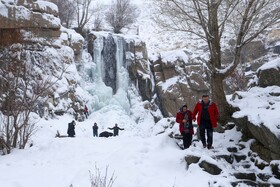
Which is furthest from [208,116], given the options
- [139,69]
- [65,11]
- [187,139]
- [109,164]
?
[65,11]

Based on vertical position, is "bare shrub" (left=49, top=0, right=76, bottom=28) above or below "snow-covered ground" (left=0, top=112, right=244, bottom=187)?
above

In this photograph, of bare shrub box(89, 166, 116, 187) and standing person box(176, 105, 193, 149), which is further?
standing person box(176, 105, 193, 149)

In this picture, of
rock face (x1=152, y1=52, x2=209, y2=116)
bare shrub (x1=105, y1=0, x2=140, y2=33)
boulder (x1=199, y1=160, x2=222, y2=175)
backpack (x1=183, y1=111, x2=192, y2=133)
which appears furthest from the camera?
bare shrub (x1=105, y1=0, x2=140, y2=33)

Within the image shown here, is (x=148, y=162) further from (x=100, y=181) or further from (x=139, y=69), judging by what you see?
(x=139, y=69)

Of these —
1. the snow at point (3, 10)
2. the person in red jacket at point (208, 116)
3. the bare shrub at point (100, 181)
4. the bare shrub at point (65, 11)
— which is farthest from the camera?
the bare shrub at point (65, 11)

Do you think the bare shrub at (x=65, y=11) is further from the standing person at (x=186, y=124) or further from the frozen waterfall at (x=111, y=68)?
the standing person at (x=186, y=124)

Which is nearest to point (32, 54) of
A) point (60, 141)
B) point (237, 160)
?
point (60, 141)

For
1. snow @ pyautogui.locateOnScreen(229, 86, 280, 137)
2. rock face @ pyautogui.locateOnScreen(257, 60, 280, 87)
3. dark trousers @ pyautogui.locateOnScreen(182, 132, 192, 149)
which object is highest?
rock face @ pyautogui.locateOnScreen(257, 60, 280, 87)

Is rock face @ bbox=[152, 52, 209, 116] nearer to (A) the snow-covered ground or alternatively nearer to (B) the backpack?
(A) the snow-covered ground

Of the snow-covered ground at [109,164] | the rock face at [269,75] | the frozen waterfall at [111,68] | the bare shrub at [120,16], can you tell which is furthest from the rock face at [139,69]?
the rock face at [269,75]

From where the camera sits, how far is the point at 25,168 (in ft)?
22.6

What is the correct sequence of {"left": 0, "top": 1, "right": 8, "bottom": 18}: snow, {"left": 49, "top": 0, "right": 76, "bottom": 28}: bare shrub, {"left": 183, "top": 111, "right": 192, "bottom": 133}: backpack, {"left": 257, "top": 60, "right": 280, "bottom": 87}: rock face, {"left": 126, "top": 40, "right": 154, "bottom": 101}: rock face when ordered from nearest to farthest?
1. {"left": 183, "top": 111, "right": 192, "bottom": 133}: backpack
2. {"left": 257, "top": 60, "right": 280, "bottom": 87}: rock face
3. {"left": 0, "top": 1, "right": 8, "bottom": 18}: snow
4. {"left": 126, "top": 40, "right": 154, "bottom": 101}: rock face
5. {"left": 49, "top": 0, "right": 76, "bottom": 28}: bare shrub

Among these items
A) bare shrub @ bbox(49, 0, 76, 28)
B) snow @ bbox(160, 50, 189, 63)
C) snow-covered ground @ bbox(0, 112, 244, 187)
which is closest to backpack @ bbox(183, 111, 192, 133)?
snow-covered ground @ bbox(0, 112, 244, 187)

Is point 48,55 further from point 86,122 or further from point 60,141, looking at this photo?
point 60,141
